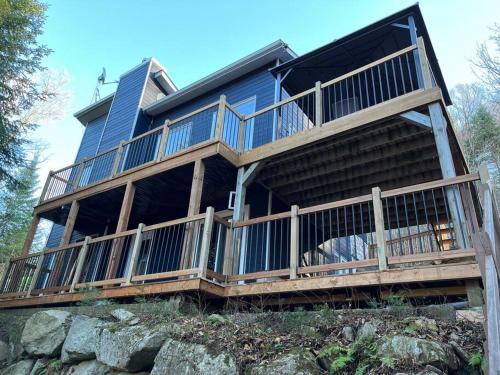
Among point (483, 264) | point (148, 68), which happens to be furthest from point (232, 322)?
point (148, 68)

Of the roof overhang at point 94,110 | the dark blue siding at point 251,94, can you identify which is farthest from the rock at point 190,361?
the roof overhang at point 94,110

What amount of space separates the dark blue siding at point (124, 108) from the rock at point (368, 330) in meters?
11.6

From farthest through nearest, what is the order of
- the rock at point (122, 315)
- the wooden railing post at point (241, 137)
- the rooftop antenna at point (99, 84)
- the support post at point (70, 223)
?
1. the rooftop antenna at point (99, 84)
2. the support post at point (70, 223)
3. the wooden railing post at point (241, 137)
4. the rock at point (122, 315)

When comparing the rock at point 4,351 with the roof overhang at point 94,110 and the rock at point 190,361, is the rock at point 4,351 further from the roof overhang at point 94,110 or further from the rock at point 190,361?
the roof overhang at point 94,110

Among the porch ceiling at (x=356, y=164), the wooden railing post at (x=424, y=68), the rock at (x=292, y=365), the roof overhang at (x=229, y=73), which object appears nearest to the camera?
the rock at (x=292, y=365)

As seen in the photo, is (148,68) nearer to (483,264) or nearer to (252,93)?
(252,93)

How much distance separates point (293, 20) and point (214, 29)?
8.71 meters

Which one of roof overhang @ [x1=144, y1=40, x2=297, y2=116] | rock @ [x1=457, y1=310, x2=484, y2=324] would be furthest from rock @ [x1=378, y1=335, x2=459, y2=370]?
roof overhang @ [x1=144, y1=40, x2=297, y2=116]

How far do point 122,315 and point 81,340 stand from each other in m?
0.71

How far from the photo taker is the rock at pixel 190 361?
4.23m

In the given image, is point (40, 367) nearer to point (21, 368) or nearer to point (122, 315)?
point (21, 368)

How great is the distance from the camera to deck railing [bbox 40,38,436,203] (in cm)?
852

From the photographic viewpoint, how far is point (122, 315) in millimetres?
6172

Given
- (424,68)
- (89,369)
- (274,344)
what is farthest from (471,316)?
(89,369)
